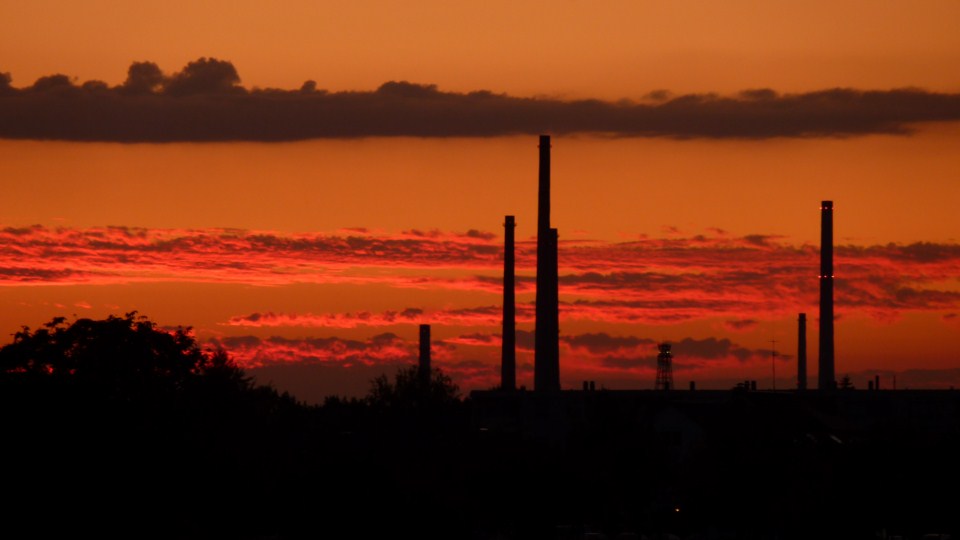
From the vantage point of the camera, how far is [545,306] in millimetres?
127438

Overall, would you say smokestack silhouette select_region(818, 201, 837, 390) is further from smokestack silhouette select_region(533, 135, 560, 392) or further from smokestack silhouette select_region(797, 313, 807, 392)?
smokestack silhouette select_region(797, 313, 807, 392)

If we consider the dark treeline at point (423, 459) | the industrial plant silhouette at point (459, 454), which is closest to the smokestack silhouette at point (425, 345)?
the industrial plant silhouette at point (459, 454)

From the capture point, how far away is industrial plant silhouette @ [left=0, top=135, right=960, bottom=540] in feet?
204

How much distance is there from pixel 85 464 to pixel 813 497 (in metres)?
36.0

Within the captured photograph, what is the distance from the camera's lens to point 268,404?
5487 inches

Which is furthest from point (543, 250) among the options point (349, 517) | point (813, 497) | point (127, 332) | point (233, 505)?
point (349, 517)

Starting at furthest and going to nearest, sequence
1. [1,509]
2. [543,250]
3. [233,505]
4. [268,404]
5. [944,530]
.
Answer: [268,404] < [543,250] < [944,530] < [233,505] < [1,509]

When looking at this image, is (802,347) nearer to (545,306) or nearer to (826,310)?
(826,310)

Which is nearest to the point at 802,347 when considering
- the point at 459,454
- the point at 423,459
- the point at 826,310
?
the point at 826,310

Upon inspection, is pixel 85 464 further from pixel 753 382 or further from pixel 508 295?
pixel 753 382

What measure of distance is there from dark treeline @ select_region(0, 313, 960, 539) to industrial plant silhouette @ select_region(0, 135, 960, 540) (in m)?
0.11

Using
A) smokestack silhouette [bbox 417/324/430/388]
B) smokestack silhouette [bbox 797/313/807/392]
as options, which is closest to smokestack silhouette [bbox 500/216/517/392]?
smokestack silhouette [bbox 417/324/430/388]

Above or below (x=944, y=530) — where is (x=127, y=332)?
above

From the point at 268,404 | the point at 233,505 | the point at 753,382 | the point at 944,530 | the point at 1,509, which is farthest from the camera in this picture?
the point at 753,382
